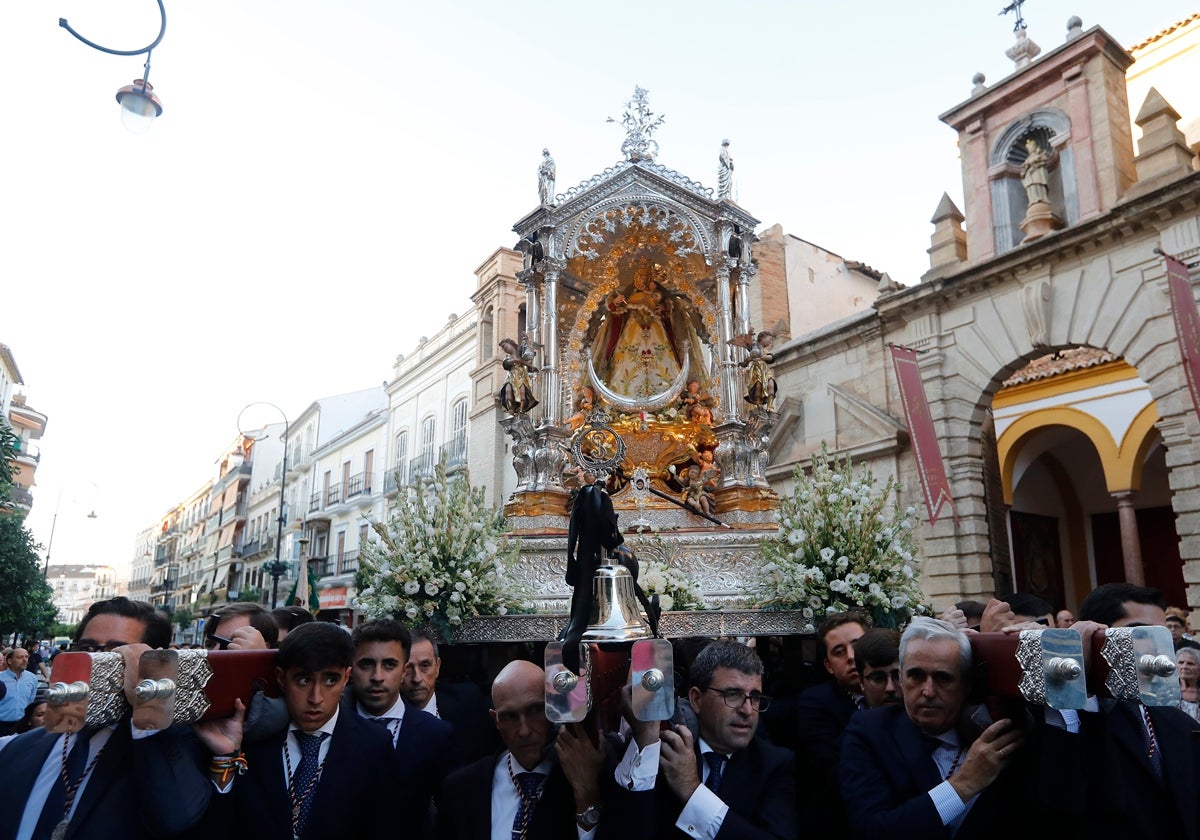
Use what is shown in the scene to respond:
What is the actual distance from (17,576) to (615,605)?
17021 mm

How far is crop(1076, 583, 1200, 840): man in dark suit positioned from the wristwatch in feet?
4.47

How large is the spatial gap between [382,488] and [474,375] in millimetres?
8049

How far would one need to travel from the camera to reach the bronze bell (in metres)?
3.99

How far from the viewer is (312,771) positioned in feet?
8.84

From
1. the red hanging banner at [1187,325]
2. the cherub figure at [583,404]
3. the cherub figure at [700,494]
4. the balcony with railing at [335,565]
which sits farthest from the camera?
the balcony with railing at [335,565]

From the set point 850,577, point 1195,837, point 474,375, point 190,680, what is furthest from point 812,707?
point 474,375

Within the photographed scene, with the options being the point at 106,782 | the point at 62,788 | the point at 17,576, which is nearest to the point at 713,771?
the point at 106,782

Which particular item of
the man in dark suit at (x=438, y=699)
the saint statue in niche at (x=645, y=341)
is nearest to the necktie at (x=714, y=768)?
the man in dark suit at (x=438, y=699)

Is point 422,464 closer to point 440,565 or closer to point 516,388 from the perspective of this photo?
point 516,388

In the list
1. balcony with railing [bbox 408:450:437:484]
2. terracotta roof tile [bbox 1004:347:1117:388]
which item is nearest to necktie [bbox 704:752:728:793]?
terracotta roof tile [bbox 1004:347:1117:388]

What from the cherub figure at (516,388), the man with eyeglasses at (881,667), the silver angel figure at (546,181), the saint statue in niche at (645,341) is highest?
the silver angel figure at (546,181)

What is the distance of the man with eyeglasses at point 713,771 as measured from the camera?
92.4 inches

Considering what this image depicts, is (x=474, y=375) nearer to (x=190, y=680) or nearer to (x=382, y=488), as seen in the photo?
(x=382, y=488)

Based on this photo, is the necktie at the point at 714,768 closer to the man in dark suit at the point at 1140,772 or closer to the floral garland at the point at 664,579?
the man in dark suit at the point at 1140,772
